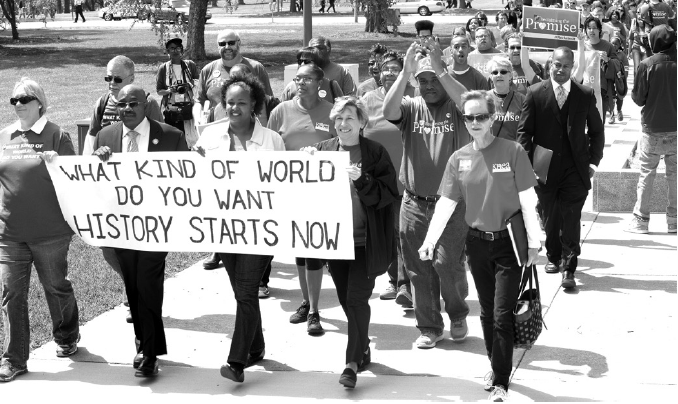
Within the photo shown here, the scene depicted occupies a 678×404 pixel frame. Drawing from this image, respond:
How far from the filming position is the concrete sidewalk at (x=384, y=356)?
21.6ft

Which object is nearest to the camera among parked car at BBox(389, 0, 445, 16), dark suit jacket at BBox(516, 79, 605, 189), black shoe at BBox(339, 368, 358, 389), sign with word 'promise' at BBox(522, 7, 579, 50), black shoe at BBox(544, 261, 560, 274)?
black shoe at BBox(339, 368, 358, 389)

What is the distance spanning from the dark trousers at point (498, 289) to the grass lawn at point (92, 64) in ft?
11.2

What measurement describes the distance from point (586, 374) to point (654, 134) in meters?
4.85

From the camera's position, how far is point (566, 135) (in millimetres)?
9000

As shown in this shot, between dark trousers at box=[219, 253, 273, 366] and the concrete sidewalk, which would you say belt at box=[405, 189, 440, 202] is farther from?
dark trousers at box=[219, 253, 273, 366]

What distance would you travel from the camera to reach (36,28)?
2046 inches

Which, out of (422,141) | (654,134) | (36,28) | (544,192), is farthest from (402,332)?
(36,28)

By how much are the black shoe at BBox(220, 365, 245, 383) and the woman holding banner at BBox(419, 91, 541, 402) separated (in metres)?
1.42

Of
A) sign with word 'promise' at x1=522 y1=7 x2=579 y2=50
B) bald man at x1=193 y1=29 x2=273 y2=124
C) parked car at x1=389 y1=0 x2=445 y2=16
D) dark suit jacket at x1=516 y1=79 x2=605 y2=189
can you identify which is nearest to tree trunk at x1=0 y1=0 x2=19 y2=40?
parked car at x1=389 y1=0 x2=445 y2=16

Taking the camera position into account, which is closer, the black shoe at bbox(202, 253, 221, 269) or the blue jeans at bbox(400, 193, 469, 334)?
the blue jeans at bbox(400, 193, 469, 334)

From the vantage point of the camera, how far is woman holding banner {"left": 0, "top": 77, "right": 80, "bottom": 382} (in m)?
6.98

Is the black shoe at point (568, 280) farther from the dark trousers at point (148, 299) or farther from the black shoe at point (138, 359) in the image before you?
the black shoe at point (138, 359)

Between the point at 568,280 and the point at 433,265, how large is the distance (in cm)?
194

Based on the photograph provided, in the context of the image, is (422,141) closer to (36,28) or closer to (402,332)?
(402,332)
